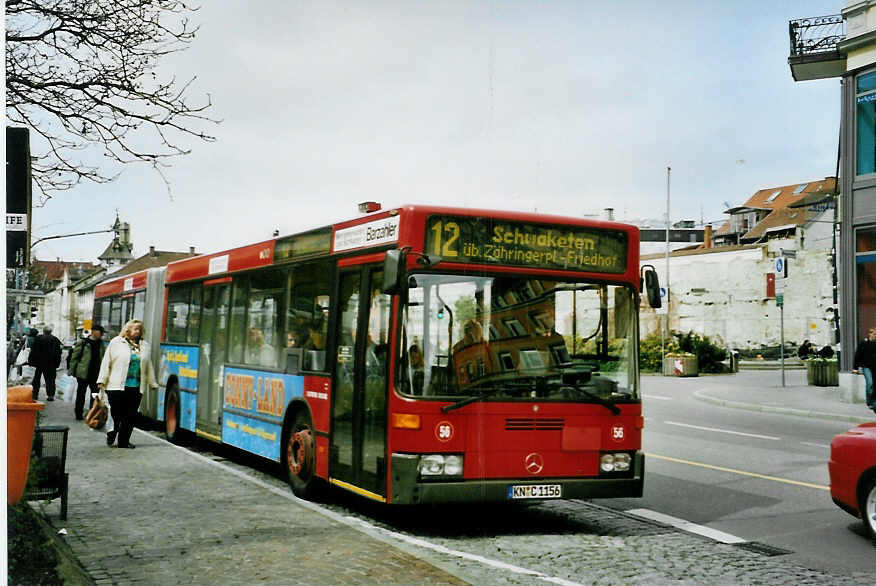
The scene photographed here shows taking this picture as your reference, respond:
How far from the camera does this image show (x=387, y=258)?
7.75 m

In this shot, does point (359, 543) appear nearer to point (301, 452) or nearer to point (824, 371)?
point (301, 452)

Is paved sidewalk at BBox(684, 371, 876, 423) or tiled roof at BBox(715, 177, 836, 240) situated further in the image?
tiled roof at BBox(715, 177, 836, 240)

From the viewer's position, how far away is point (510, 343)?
802 centimetres

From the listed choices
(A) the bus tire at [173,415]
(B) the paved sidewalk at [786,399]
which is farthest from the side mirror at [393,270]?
(B) the paved sidewalk at [786,399]

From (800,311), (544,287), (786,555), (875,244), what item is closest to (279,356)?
(544,287)

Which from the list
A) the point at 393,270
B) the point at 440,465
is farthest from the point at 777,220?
the point at 393,270

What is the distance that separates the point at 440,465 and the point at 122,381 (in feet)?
23.0

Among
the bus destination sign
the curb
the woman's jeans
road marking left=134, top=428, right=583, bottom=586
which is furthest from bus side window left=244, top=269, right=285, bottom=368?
the curb

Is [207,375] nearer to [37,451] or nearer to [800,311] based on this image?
[37,451]

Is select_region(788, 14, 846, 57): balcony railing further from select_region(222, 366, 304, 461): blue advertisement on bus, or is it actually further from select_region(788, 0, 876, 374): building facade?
select_region(222, 366, 304, 461): blue advertisement on bus

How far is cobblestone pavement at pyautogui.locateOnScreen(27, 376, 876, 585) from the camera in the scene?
6.38 m

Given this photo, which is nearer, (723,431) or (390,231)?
(390,231)

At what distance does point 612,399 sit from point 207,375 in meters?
7.01

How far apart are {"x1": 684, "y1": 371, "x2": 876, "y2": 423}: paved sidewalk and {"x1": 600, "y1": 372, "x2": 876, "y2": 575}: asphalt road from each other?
4.39 feet
